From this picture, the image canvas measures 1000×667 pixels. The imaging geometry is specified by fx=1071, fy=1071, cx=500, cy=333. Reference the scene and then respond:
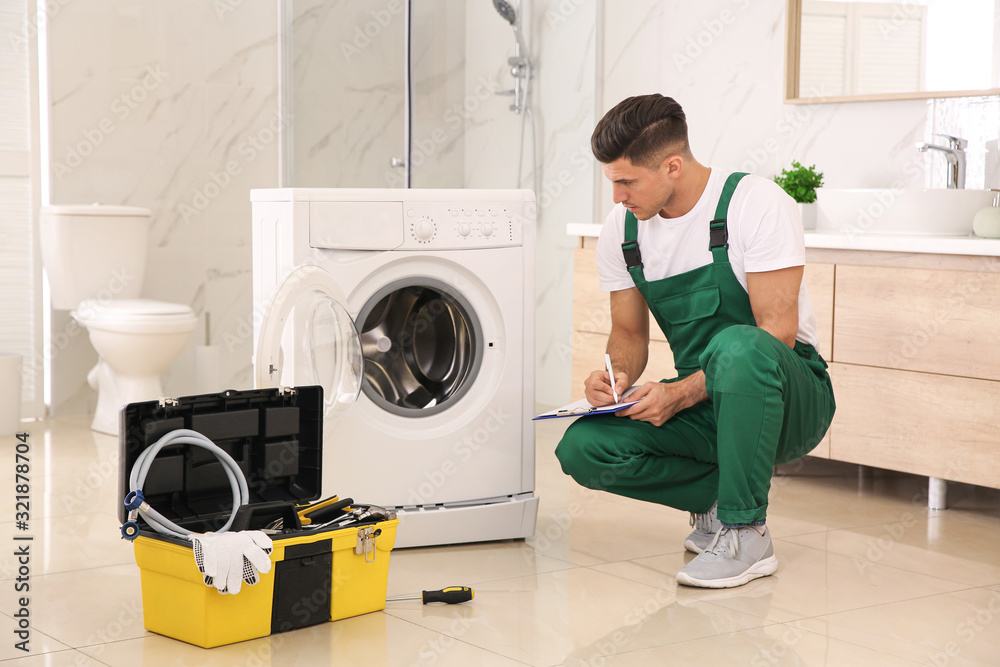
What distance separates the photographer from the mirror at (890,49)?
3.05 meters

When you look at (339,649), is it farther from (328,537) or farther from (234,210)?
(234,210)

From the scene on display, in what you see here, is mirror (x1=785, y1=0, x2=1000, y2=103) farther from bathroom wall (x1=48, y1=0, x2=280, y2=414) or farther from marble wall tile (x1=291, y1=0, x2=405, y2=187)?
bathroom wall (x1=48, y1=0, x2=280, y2=414)

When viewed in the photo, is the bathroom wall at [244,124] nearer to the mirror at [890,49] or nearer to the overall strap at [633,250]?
the mirror at [890,49]

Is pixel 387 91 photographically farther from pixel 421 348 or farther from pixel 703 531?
pixel 703 531

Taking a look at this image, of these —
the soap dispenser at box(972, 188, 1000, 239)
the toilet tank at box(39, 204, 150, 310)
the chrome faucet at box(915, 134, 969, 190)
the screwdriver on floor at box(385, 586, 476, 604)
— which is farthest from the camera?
the toilet tank at box(39, 204, 150, 310)

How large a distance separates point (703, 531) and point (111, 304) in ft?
7.61

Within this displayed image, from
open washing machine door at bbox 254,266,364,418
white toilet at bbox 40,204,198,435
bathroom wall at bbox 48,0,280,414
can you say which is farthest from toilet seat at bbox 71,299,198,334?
open washing machine door at bbox 254,266,364,418

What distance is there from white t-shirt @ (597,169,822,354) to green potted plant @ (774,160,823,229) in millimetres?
917

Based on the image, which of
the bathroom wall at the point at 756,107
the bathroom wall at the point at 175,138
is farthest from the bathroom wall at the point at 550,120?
the bathroom wall at the point at 175,138

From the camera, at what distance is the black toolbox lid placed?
185 centimetres

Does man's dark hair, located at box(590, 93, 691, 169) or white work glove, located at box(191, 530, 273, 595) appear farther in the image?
man's dark hair, located at box(590, 93, 691, 169)

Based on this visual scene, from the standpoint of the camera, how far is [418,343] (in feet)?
8.23

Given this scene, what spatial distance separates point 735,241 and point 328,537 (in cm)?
100

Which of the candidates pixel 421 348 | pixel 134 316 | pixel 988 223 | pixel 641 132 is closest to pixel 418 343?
pixel 421 348
